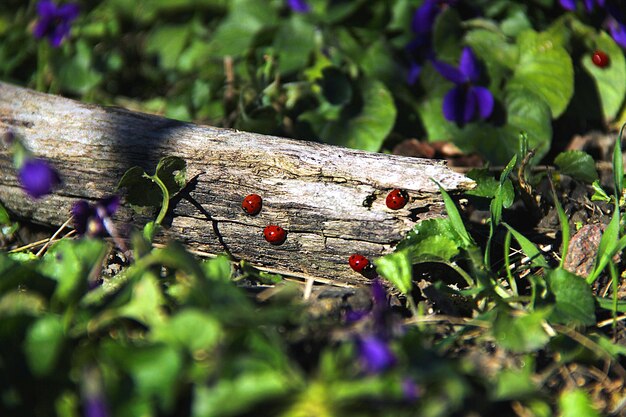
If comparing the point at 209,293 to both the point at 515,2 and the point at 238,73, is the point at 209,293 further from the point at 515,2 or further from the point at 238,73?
the point at 515,2

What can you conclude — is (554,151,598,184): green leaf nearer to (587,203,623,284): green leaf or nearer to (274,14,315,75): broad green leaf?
(587,203,623,284): green leaf

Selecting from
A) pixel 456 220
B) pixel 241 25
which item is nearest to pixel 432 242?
pixel 456 220

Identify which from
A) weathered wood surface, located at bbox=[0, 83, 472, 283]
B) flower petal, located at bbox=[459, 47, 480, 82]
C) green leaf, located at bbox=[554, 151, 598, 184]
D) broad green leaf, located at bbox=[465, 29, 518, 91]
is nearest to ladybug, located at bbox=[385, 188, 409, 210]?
weathered wood surface, located at bbox=[0, 83, 472, 283]

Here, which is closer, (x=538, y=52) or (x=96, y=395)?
(x=96, y=395)

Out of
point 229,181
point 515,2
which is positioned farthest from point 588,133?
point 229,181

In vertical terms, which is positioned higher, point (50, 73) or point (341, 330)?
point (341, 330)

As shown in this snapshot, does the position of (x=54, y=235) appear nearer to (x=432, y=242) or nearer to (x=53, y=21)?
(x=432, y=242)
